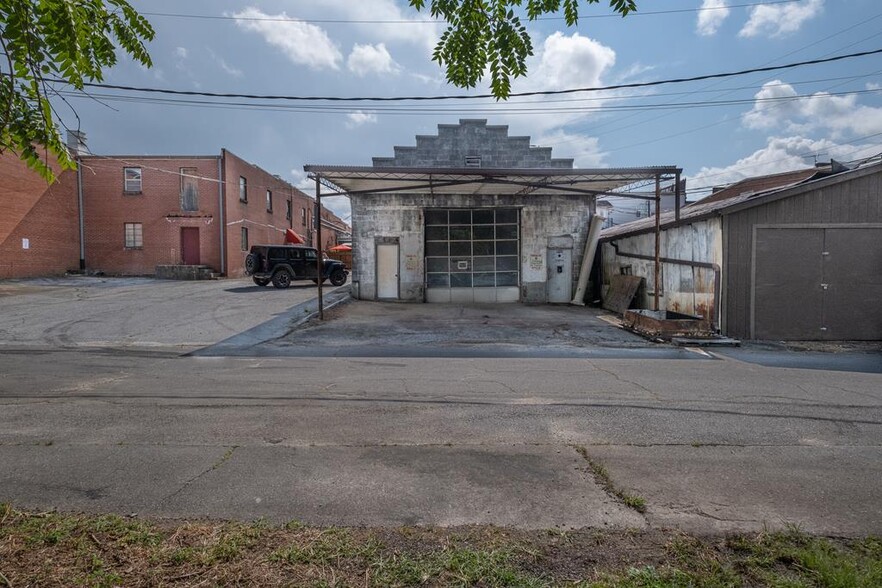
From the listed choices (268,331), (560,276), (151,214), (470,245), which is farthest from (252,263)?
(560,276)

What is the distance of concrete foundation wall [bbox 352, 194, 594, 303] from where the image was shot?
19766 millimetres

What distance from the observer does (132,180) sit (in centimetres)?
2886

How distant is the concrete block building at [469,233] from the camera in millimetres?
19844

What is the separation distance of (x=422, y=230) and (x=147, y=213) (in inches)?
735

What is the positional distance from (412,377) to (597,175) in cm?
1017

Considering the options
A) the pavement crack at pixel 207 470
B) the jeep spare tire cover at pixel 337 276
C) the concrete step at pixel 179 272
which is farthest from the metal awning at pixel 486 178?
the concrete step at pixel 179 272

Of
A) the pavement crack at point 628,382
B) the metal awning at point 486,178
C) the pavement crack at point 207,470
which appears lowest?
the pavement crack at point 628,382

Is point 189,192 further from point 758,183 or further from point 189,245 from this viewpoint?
point 758,183

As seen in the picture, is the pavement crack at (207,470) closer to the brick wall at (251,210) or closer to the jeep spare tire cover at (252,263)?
the jeep spare tire cover at (252,263)

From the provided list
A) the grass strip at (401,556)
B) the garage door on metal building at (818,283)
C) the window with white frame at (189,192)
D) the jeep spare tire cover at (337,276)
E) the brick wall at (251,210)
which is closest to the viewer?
the grass strip at (401,556)

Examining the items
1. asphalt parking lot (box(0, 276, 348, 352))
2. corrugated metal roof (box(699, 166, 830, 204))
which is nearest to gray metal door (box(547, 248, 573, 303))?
corrugated metal roof (box(699, 166, 830, 204))

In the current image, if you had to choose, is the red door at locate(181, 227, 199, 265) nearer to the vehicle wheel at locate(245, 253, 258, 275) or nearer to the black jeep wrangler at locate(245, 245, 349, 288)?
the black jeep wrangler at locate(245, 245, 349, 288)

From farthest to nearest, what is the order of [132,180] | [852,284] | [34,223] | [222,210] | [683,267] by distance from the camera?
[222,210], [132,180], [34,223], [683,267], [852,284]

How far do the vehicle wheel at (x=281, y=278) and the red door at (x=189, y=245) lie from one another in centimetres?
859
